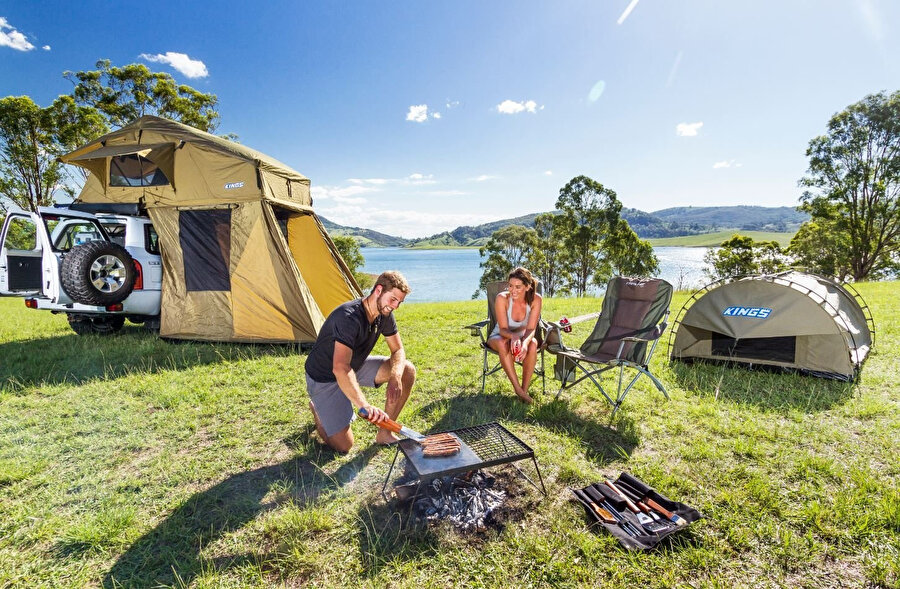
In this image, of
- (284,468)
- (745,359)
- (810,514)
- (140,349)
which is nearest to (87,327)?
(140,349)

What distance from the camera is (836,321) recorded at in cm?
411

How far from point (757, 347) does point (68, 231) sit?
31.6 feet

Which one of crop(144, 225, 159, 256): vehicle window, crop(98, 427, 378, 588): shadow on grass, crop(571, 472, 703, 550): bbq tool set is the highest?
crop(144, 225, 159, 256): vehicle window

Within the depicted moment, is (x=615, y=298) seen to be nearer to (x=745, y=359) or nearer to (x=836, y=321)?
(x=745, y=359)

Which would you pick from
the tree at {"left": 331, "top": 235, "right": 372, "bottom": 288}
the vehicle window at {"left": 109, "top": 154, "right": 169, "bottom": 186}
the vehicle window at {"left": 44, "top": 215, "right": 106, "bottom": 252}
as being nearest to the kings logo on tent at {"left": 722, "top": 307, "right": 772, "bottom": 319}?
the vehicle window at {"left": 109, "top": 154, "right": 169, "bottom": 186}

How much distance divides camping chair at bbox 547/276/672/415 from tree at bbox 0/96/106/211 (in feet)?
76.1

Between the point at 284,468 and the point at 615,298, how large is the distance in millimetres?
3718

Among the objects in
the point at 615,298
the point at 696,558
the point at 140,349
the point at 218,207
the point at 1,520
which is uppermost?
the point at 218,207

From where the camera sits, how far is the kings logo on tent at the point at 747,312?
14.4ft

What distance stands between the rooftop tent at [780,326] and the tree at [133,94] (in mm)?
23075

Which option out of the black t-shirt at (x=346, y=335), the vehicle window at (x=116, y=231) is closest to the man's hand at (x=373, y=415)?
the black t-shirt at (x=346, y=335)

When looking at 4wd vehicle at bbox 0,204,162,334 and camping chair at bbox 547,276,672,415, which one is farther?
4wd vehicle at bbox 0,204,162,334

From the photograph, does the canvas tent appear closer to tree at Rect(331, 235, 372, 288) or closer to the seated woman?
the seated woman

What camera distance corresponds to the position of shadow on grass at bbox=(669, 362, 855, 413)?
3.72 metres
